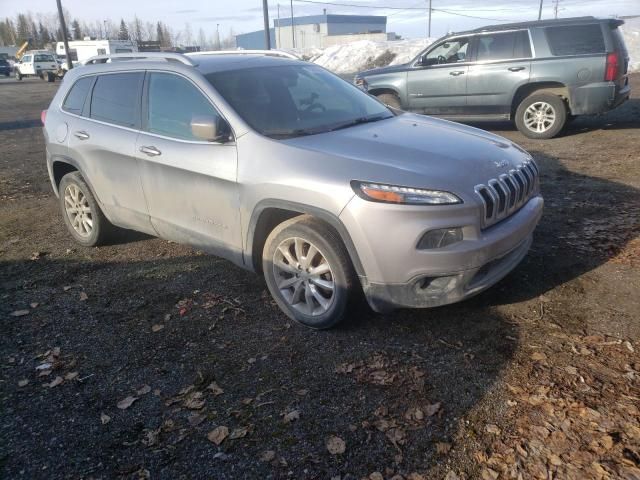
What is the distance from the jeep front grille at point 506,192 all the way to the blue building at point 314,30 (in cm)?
6922

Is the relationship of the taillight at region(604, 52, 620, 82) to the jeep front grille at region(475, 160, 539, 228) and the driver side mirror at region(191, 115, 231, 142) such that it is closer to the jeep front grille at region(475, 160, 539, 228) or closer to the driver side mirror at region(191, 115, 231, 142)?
the jeep front grille at region(475, 160, 539, 228)

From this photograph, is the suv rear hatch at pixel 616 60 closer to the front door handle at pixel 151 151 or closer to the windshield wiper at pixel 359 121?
the windshield wiper at pixel 359 121

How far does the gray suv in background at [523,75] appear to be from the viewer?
8750mm

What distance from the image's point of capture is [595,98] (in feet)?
28.7

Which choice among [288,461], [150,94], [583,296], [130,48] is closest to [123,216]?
[150,94]

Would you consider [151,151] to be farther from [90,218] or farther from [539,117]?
[539,117]

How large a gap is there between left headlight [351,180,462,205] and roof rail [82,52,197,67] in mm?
2019

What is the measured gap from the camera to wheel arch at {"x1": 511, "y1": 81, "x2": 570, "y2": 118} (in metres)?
9.07

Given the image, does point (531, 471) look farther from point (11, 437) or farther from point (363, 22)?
point (363, 22)

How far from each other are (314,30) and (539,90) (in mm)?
82311

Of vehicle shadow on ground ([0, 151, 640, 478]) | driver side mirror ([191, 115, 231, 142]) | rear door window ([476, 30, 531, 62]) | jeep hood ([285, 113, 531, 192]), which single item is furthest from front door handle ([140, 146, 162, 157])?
rear door window ([476, 30, 531, 62])

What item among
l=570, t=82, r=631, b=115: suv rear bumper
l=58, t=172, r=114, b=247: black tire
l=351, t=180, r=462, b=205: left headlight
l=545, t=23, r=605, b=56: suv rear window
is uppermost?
l=545, t=23, r=605, b=56: suv rear window

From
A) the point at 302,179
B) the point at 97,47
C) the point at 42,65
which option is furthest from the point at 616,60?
the point at 97,47

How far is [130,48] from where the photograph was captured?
45.5m
